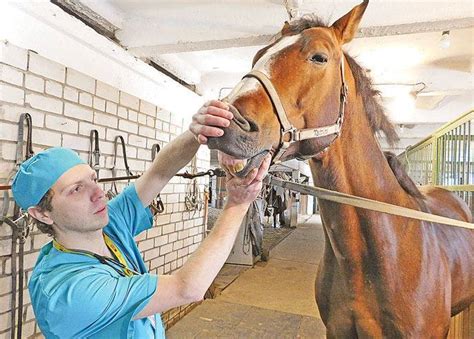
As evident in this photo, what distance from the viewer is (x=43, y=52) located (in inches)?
78.0

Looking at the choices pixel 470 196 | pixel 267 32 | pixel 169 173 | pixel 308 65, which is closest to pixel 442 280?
pixel 308 65

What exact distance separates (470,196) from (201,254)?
2419 mm

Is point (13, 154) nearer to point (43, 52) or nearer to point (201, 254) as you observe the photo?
Answer: point (43, 52)

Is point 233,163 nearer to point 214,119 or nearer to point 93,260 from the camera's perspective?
point 214,119

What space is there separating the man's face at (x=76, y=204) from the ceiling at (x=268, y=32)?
3.42ft

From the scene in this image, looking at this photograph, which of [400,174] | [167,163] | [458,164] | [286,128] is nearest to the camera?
[286,128]

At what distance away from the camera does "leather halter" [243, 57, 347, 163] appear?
938 mm

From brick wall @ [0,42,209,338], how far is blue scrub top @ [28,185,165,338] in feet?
3.70

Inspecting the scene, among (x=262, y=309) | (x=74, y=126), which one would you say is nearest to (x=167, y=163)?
(x=74, y=126)

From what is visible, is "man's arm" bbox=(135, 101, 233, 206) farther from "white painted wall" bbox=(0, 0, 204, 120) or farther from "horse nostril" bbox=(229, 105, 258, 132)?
"white painted wall" bbox=(0, 0, 204, 120)

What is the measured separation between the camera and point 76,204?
35.3 inches

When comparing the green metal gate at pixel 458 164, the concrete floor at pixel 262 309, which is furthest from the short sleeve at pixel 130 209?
the concrete floor at pixel 262 309

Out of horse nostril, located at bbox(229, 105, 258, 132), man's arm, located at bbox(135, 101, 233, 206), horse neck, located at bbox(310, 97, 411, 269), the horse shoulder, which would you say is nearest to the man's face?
man's arm, located at bbox(135, 101, 233, 206)

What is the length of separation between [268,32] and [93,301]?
2162 mm
